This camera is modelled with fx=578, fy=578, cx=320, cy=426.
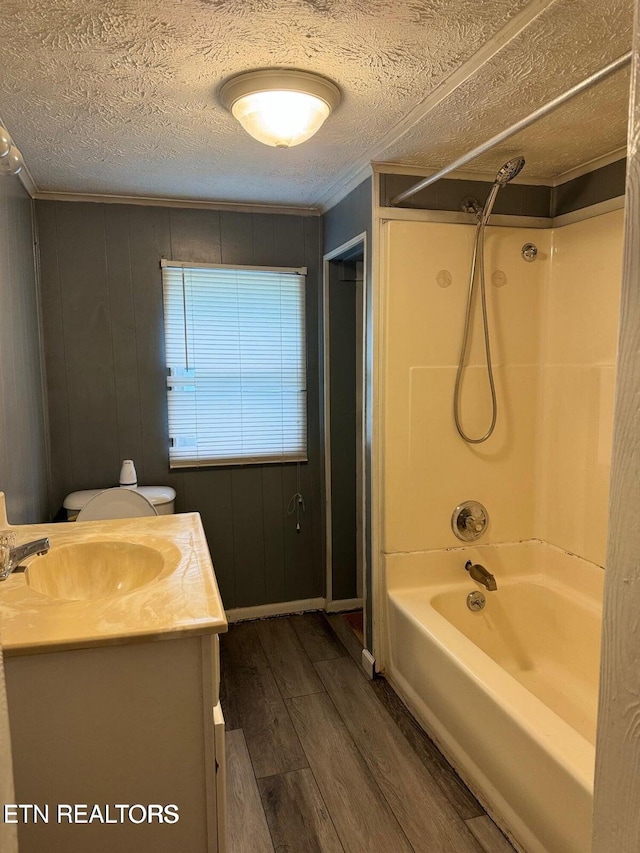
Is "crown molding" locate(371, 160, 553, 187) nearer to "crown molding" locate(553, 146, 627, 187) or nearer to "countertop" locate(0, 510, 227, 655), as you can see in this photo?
"crown molding" locate(553, 146, 627, 187)

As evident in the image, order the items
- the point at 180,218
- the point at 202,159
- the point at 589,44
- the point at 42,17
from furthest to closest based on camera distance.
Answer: the point at 180,218, the point at 202,159, the point at 589,44, the point at 42,17

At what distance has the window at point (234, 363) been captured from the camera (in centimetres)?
300

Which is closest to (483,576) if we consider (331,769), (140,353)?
(331,769)

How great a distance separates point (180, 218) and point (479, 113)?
162 centimetres

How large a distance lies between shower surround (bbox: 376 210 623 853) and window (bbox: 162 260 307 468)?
833 mm

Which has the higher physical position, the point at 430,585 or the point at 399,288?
the point at 399,288

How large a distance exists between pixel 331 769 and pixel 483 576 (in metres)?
0.99

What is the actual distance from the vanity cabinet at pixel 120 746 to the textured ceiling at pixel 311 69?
1.42m

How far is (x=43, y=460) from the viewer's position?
107 inches

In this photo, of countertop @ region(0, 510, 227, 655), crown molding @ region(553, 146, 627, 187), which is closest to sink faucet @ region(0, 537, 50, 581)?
countertop @ region(0, 510, 227, 655)

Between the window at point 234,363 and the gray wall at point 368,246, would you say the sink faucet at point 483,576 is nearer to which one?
the gray wall at point 368,246

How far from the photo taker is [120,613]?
1.27 meters

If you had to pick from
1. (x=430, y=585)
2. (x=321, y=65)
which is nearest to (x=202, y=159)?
(x=321, y=65)

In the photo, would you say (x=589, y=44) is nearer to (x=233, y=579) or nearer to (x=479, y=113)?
(x=479, y=113)
